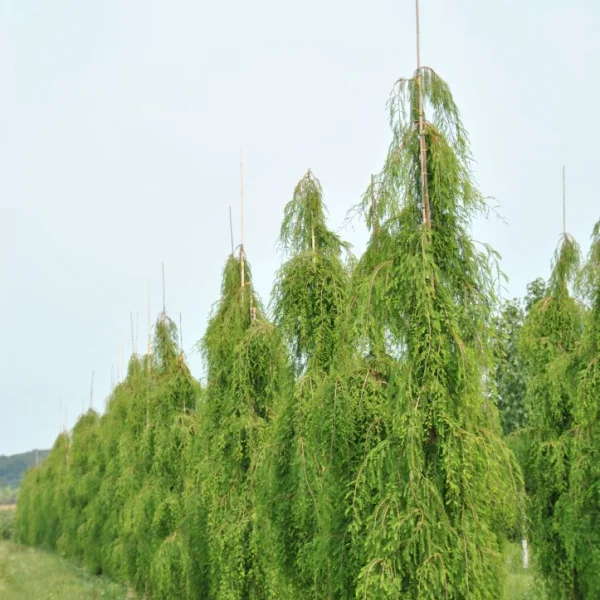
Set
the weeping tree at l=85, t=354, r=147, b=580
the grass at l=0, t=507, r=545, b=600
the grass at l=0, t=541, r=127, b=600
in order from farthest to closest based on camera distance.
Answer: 1. the grass at l=0, t=541, r=127, b=600
2. the grass at l=0, t=507, r=545, b=600
3. the weeping tree at l=85, t=354, r=147, b=580

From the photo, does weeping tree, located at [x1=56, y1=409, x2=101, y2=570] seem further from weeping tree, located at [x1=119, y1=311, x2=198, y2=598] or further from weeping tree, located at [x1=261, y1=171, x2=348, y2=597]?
weeping tree, located at [x1=261, y1=171, x2=348, y2=597]

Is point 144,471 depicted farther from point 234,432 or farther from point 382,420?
point 382,420

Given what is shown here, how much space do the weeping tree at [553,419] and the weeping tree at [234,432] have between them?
14.0ft

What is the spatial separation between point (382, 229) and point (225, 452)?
5221mm

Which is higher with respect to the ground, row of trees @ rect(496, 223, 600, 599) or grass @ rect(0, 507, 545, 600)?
row of trees @ rect(496, 223, 600, 599)

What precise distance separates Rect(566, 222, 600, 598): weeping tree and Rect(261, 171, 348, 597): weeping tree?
3.22 meters

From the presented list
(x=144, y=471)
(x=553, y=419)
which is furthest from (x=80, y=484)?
(x=553, y=419)

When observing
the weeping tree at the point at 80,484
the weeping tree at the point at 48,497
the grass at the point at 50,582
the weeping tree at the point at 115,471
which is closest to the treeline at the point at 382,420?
the weeping tree at the point at 115,471

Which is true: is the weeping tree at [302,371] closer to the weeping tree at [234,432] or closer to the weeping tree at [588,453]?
the weeping tree at [234,432]

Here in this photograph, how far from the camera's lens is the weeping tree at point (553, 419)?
11.8 m

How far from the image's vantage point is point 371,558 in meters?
6.14

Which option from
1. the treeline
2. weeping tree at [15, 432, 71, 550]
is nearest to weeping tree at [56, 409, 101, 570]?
weeping tree at [15, 432, 71, 550]

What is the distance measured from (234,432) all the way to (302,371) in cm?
205

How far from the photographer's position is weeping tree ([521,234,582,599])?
38.5ft
